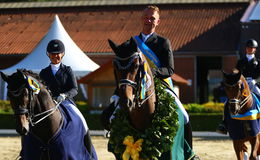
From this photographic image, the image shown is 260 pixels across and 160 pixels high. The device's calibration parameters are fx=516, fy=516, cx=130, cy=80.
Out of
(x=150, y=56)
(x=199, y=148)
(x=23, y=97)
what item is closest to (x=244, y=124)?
(x=150, y=56)

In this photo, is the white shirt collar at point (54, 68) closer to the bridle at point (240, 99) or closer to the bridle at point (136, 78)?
the bridle at point (136, 78)

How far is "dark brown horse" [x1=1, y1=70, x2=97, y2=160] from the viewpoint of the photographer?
656 centimetres

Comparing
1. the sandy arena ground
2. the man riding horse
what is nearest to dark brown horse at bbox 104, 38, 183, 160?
the man riding horse

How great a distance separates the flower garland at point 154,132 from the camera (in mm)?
6539

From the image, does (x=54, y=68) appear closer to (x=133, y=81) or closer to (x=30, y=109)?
(x=30, y=109)

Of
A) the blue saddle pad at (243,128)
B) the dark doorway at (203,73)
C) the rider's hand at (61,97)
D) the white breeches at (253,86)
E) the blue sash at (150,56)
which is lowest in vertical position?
the dark doorway at (203,73)

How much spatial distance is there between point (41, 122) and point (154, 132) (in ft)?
5.47

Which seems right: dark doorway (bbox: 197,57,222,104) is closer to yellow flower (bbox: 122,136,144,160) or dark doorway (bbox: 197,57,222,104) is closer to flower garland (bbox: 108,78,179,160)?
flower garland (bbox: 108,78,179,160)

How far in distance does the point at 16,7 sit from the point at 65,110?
126ft

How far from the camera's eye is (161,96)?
679cm

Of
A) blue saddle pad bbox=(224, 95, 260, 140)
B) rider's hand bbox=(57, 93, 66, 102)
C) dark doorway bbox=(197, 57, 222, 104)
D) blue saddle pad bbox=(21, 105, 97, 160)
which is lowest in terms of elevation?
dark doorway bbox=(197, 57, 222, 104)

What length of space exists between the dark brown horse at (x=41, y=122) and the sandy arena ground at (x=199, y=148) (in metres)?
6.48

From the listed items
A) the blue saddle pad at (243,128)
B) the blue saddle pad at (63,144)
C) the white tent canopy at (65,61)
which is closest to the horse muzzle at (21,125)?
the blue saddle pad at (63,144)

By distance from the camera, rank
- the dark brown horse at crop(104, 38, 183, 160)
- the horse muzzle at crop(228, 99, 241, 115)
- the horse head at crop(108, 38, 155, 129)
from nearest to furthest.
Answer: the horse head at crop(108, 38, 155, 129) < the dark brown horse at crop(104, 38, 183, 160) < the horse muzzle at crop(228, 99, 241, 115)
